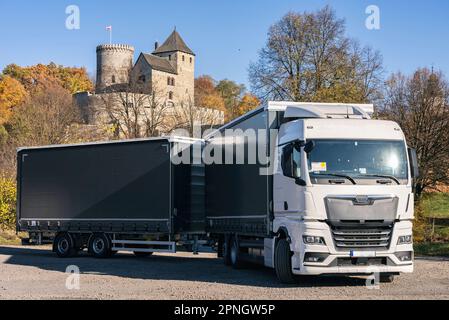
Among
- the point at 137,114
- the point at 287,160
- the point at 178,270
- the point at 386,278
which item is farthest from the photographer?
the point at 137,114

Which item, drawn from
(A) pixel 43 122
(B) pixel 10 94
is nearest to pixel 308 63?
(A) pixel 43 122

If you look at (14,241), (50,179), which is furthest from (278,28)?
(50,179)

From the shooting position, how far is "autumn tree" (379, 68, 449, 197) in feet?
131

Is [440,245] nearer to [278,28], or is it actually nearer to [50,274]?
[50,274]

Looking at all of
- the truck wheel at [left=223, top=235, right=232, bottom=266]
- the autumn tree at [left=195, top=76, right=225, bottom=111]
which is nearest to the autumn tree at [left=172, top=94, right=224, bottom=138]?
the autumn tree at [left=195, top=76, right=225, bottom=111]

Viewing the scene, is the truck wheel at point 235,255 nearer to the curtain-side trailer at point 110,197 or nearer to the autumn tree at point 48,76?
the curtain-side trailer at point 110,197

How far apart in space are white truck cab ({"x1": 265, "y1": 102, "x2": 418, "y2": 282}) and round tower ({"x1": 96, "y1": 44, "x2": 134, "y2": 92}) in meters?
93.9

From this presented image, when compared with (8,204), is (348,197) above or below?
above

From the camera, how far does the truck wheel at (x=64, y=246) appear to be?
21.8 m

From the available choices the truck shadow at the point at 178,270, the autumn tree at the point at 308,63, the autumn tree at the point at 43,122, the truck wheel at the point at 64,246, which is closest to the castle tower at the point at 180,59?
the autumn tree at the point at 43,122

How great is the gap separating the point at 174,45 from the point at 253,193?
110 meters

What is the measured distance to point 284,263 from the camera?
43.3 ft

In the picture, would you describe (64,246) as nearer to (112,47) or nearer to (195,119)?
(195,119)

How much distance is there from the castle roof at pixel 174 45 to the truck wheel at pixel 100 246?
331 feet
